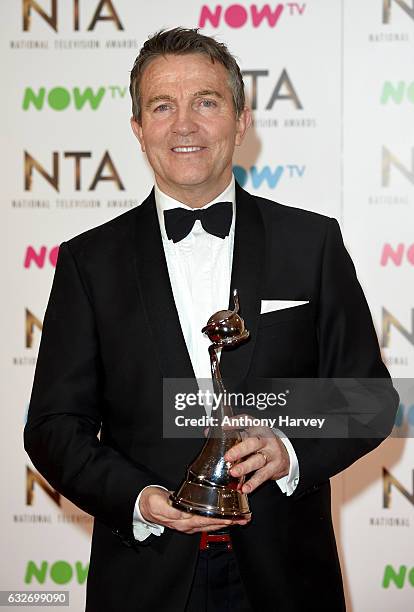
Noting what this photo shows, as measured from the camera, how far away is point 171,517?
136 centimetres

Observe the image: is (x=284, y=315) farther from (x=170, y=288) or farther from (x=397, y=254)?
(x=397, y=254)

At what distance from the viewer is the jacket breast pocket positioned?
5.26 ft

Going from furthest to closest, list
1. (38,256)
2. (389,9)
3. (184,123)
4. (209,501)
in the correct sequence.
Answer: (38,256)
(389,9)
(184,123)
(209,501)

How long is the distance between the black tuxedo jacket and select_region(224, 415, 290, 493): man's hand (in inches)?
3.1

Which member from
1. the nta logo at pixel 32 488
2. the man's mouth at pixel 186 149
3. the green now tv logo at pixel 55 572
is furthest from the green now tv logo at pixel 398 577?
the man's mouth at pixel 186 149

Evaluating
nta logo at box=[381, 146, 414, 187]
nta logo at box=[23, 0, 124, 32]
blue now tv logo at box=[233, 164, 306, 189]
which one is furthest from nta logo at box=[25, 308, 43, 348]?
nta logo at box=[381, 146, 414, 187]

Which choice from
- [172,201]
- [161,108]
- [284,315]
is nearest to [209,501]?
[284,315]

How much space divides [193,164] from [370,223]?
52.8 inches

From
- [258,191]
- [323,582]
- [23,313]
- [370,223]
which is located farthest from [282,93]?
[323,582]

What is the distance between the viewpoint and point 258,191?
9.66 ft

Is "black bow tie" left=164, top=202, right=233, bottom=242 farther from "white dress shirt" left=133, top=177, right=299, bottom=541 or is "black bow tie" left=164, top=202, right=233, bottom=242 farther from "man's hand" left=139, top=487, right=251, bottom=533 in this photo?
"man's hand" left=139, top=487, right=251, bottom=533

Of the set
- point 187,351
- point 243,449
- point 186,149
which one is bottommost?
point 243,449

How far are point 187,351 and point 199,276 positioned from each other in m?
0.20

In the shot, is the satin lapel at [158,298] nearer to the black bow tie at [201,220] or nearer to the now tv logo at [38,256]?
the black bow tie at [201,220]
